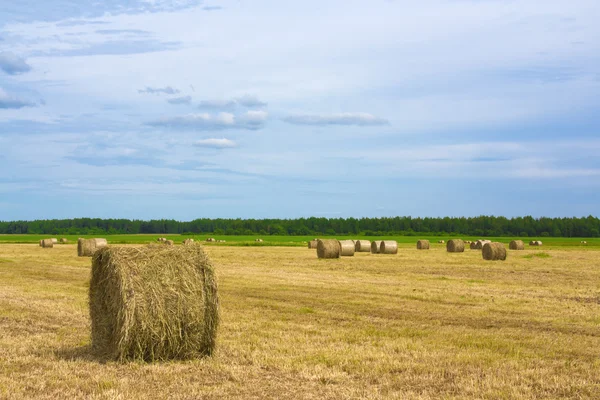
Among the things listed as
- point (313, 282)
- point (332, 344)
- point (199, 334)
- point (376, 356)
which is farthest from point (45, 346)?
point (313, 282)

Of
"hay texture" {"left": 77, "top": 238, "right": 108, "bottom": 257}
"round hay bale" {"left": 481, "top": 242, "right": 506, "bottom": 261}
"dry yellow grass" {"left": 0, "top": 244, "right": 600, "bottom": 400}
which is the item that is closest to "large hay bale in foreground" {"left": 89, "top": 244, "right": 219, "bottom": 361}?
"dry yellow grass" {"left": 0, "top": 244, "right": 600, "bottom": 400}

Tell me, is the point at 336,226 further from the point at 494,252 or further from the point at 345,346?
the point at 345,346

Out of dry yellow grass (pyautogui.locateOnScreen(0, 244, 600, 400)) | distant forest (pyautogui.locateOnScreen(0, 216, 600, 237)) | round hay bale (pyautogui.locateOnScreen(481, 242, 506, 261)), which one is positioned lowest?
dry yellow grass (pyautogui.locateOnScreen(0, 244, 600, 400))

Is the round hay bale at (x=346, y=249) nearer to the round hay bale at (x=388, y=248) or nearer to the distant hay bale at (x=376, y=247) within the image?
the round hay bale at (x=388, y=248)

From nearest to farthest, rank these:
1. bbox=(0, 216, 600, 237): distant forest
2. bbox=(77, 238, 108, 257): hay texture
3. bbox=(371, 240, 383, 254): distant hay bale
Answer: bbox=(77, 238, 108, 257): hay texture → bbox=(371, 240, 383, 254): distant hay bale → bbox=(0, 216, 600, 237): distant forest

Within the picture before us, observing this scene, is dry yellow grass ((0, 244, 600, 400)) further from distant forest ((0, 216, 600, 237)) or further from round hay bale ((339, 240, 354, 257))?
distant forest ((0, 216, 600, 237))

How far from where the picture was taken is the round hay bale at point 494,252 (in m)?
36.6

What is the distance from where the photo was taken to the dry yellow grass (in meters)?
8.55

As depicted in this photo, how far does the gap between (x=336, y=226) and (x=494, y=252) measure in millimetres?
99083

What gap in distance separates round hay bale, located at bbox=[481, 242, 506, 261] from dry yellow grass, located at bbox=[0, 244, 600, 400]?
1475 cm

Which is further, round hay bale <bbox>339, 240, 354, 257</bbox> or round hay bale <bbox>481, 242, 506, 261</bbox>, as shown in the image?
round hay bale <bbox>339, 240, 354, 257</bbox>

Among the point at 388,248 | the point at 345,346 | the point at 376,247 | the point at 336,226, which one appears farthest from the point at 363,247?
the point at 336,226

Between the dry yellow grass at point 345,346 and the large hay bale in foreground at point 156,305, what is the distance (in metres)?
0.32

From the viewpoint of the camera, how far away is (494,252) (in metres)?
36.5
